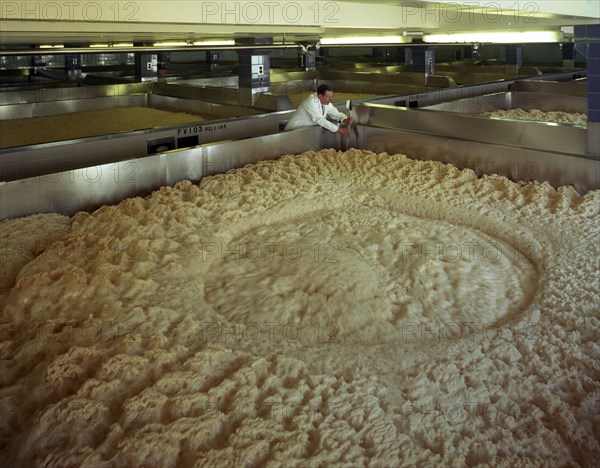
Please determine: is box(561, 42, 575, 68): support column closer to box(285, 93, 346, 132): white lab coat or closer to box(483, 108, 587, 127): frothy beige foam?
box(483, 108, 587, 127): frothy beige foam

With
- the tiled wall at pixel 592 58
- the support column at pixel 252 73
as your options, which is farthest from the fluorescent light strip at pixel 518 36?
the support column at pixel 252 73

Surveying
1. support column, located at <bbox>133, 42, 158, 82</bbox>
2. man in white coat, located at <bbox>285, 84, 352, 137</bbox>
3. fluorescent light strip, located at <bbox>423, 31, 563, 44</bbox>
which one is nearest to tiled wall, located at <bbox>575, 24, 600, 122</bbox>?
fluorescent light strip, located at <bbox>423, 31, 563, 44</bbox>

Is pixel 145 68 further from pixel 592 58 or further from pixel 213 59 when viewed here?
pixel 592 58

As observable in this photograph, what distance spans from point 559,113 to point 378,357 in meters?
4.13

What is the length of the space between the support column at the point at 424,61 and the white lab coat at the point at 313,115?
9.78 feet

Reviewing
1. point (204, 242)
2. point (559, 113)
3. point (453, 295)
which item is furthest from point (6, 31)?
point (559, 113)

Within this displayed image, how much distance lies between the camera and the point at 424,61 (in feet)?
22.1

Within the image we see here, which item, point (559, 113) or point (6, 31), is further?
point (559, 113)

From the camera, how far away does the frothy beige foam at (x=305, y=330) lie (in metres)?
1.32

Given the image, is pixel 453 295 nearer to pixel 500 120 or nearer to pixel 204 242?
pixel 204 242

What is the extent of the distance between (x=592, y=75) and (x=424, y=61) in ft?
12.4

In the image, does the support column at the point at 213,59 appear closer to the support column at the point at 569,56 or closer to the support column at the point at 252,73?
the support column at the point at 252,73

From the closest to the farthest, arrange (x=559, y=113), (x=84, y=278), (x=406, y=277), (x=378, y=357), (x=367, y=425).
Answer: (x=367, y=425)
(x=378, y=357)
(x=84, y=278)
(x=406, y=277)
(x=559, y=113)

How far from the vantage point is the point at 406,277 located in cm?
223
